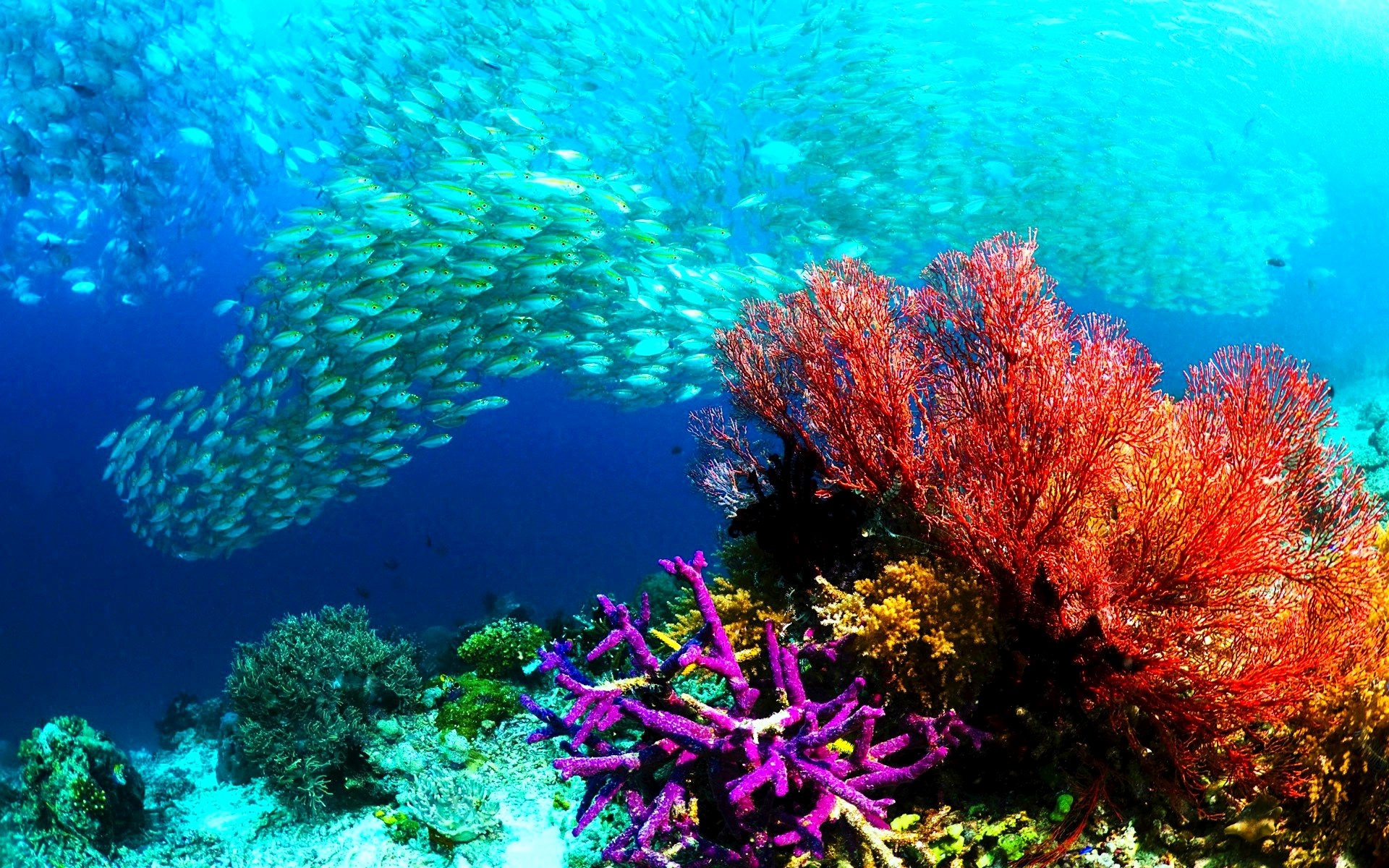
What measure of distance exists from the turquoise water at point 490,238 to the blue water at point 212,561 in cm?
17

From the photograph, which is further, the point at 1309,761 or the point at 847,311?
the point at 847,311

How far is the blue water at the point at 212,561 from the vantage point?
100 feet

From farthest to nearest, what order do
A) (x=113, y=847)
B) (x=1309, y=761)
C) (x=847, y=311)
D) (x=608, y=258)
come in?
(x=608, y=258) → (x=113, y=847) → (x=847, y=311) → (x=1309, y=761)

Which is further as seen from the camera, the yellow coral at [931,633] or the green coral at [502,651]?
the green coral at [502,651]

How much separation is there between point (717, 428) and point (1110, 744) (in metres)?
2.74

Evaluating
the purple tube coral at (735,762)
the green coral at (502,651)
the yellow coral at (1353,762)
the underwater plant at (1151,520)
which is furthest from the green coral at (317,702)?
the yellow coral at (1353,762)

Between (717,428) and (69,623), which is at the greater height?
(69,623)

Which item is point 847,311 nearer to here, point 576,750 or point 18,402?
point 576,750

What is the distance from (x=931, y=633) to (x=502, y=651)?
16.0 feet

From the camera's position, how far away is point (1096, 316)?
3.14 metres

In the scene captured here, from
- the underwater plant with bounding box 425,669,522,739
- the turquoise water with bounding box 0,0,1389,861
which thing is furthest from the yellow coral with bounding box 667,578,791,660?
the turquoise water with bounding box 0,0,1389,861

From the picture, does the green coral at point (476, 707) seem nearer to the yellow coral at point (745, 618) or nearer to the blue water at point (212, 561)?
the yellow coral at point (745, 618)

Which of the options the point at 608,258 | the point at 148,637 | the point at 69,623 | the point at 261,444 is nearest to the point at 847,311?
the point at 608,258

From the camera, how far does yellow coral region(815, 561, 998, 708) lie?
2.88 metres
